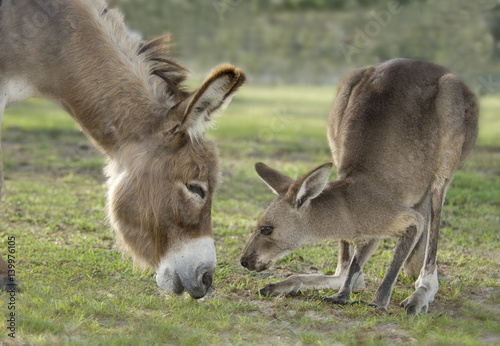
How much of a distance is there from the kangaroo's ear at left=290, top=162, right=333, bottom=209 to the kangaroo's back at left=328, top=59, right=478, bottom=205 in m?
0.50

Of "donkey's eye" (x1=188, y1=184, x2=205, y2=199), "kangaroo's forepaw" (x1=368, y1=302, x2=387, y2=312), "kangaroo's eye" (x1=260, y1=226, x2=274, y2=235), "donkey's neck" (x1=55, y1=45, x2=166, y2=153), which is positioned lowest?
"kangaroo's forepaw" (x1=368, y1=302, x2=387, y2=312)

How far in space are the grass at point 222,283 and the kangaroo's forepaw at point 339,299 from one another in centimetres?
7

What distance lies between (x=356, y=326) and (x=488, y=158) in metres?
8.74

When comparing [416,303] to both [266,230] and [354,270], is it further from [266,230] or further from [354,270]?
A: [266,230]

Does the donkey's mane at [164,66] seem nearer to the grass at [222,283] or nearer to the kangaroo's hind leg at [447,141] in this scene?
the grass at [222,283]

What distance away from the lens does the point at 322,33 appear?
52.4 metres

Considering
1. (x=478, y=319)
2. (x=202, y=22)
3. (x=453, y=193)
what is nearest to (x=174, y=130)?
(x=478, y=319)

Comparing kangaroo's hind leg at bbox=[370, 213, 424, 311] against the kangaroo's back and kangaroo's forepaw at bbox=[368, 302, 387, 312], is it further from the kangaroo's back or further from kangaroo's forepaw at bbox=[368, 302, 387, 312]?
the kangaroo's back

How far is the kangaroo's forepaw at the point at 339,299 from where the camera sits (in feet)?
16.2

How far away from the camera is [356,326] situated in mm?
4418

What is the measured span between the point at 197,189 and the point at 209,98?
0.67 meters

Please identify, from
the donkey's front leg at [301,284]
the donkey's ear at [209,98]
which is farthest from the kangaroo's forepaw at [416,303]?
the donkey's ear at [209,98]

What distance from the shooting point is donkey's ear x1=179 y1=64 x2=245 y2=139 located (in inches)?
158

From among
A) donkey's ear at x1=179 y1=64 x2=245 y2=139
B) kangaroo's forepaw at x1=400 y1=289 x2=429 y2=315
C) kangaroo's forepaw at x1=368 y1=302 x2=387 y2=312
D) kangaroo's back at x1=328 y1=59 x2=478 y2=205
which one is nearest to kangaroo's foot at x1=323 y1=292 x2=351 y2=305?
kangaroo's forepaw at x1=368 y1=302 x2=387 y2=312
